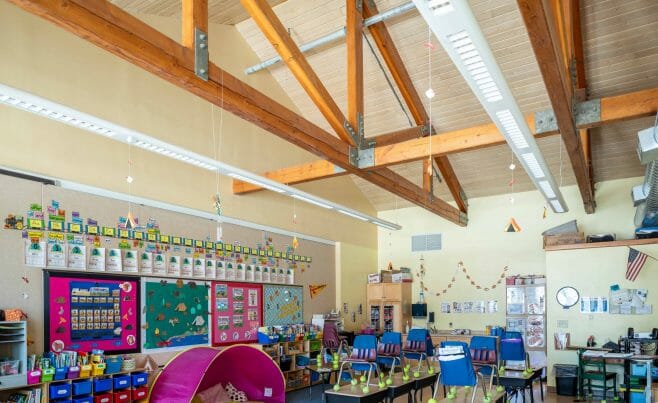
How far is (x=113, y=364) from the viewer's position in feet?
21.7

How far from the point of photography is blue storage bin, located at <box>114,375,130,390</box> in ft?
21.7

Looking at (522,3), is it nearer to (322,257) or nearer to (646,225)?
(646,225)

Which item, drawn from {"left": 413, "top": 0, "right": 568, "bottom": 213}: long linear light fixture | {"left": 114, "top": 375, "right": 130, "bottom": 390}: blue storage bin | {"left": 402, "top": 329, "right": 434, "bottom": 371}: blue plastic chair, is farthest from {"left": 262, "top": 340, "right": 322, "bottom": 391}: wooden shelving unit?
{"left": 413, "top": 0, "right": 568, "bottom": 213}: long linear light fixture

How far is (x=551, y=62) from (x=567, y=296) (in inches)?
272

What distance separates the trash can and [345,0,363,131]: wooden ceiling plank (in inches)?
240

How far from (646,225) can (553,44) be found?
6536mm

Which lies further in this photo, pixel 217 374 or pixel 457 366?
pixel 217 374

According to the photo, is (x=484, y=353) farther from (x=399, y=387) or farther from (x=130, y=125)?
(x=130, y=125)

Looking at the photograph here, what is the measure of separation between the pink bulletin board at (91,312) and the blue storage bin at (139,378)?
0.48 m

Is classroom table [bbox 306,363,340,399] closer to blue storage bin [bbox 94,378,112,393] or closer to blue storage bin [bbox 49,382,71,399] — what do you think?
blue storage bin [bbox 94,378,112,393]

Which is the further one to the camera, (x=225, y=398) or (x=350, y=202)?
(x=350, y=202)

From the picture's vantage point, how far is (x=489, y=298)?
12469 mm

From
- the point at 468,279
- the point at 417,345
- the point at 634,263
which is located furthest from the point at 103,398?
the point at 634,263

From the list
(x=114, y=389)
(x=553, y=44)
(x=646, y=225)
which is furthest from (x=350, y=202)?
(x=553, y=44)
